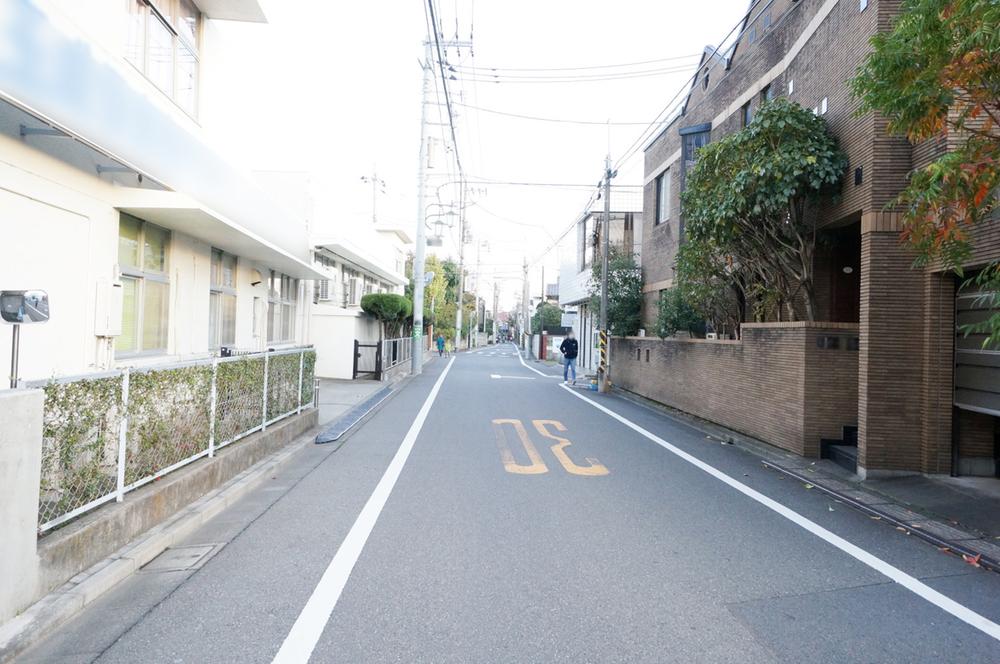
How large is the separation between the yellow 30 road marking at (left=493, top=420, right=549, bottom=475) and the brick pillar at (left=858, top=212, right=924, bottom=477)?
167 inches

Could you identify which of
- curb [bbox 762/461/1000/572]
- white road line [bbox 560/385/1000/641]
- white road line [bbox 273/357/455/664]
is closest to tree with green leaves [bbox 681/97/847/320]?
curb [bbox 762/461/1000/572]

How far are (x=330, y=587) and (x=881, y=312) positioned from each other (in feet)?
25.2

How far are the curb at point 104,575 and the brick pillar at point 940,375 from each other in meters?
8.37

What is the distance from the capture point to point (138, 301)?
9445 millimetres

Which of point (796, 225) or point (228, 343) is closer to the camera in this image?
point (796, 225)

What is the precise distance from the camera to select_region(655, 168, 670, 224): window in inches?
822

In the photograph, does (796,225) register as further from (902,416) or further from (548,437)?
(548,437)

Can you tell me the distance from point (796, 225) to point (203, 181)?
9.55 m

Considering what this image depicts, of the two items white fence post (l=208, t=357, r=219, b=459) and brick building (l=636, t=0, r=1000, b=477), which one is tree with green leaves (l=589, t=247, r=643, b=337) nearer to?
brick building (l=636, t=0, r=1000, b=477)

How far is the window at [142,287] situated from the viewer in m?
9.09

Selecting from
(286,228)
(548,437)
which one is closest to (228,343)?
(286,228)

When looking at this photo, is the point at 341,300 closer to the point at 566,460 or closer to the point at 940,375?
the point at 566,460

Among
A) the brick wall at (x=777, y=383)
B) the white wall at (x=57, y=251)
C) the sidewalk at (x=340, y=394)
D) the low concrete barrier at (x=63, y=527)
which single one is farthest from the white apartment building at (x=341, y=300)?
the low concrete barrier at (x=63, y=527)

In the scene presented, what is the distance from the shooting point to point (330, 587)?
4578 millimetres
